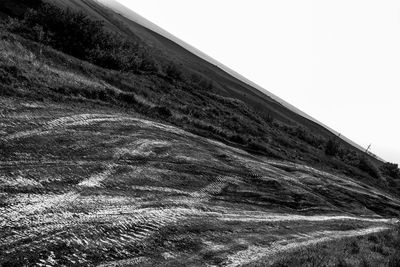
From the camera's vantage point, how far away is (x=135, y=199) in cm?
1101

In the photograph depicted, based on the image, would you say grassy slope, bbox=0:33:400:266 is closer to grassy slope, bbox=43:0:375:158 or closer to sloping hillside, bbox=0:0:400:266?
sloping hillside, bbox=0:0:400:266

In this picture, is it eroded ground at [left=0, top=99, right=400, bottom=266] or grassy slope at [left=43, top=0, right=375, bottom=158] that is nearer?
eroded ground at [left=0, top=99, right=400, bottom=266]

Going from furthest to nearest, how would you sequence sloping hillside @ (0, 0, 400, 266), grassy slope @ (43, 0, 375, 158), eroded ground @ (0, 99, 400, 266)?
1. grassy slope @ (43, 0, 375, 158)
2. sloping hillside @ (0, 0, 400, 266)
3. eroded ground @ (0, 99, 400, 266)

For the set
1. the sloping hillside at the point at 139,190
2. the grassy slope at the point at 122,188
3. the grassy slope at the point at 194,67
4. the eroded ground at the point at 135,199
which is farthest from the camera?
the grassy slope at the point at 194,67

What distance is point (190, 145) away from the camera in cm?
1853

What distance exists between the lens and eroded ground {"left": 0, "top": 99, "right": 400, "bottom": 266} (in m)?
8.05

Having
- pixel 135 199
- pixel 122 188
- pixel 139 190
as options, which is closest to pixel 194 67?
pixel 139 190

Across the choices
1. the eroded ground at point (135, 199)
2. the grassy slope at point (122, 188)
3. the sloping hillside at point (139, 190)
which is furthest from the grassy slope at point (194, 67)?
the eroded ground at point (135, 199)

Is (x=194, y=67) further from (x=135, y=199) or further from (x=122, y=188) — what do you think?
(x=135, y=199)

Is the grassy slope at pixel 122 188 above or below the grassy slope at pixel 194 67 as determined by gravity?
below

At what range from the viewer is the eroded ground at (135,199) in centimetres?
805

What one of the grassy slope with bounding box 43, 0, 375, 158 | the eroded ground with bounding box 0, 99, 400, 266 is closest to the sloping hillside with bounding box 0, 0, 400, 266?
the eroded ground with bounding box 0, 99, 400, 266

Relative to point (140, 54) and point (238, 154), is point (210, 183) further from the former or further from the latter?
point (140, 54)

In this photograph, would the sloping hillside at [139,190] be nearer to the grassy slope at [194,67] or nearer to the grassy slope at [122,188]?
the grassy slope at [122,188]
